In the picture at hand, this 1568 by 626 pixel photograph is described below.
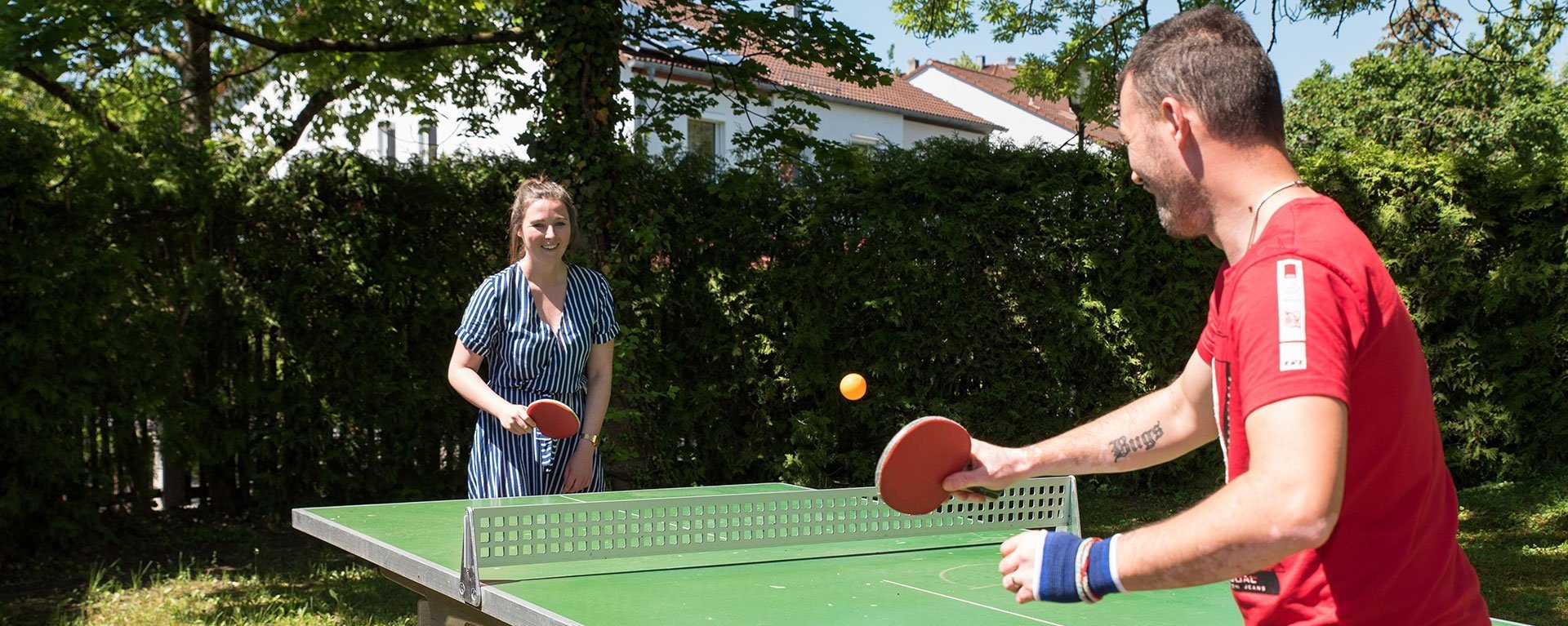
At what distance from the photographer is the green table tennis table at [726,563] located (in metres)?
2.70

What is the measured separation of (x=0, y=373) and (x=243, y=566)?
180cm

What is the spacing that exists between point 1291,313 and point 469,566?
6.77 feet

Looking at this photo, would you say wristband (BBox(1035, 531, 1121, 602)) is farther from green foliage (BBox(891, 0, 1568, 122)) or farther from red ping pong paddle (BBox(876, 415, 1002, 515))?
green foliage (BBox(891, 0, 1568, 122))

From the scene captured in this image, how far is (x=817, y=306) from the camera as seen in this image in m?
9.00

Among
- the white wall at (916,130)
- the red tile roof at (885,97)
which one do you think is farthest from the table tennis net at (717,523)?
the white wall at (916,130)

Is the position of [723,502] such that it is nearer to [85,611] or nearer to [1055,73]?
[85,611]

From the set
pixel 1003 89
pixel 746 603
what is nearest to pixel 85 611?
pixel 746 603

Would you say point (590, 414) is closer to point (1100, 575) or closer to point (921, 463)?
point (921, 463)

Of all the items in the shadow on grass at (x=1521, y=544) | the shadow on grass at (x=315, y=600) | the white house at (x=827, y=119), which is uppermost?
the white house at (x=827, y=119)

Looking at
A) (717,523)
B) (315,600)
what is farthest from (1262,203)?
(315,600)

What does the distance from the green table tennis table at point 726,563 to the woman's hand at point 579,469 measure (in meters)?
0.27

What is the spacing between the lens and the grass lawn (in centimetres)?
A: 634

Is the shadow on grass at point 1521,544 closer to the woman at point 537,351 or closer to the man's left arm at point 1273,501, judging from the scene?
the woman at point 537,351

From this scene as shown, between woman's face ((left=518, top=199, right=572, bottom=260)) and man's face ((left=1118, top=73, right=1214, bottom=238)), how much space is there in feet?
9.16
